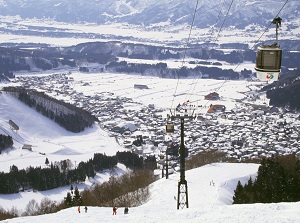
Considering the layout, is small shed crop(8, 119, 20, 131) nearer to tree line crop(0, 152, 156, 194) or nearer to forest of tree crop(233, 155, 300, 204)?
tree line crop(0, 152, 156, 194)

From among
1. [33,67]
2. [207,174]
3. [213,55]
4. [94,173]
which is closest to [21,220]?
[207,174]

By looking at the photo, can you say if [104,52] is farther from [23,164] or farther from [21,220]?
[21,220]

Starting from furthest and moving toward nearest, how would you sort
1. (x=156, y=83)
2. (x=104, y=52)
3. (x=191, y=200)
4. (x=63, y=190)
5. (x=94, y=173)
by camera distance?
(x=104, y=52) < (x=156, y=83) < (x=94, y=173) < (x=63, y=190) < (x=191, y=200)

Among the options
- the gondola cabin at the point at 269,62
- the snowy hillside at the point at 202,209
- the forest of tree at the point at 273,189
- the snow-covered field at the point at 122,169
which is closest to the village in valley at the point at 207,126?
the snow-covered field at the point at 122,169

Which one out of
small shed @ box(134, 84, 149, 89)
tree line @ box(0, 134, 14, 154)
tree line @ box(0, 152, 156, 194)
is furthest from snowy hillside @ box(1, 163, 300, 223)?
small shed @ box(134, 84, 149, 89)

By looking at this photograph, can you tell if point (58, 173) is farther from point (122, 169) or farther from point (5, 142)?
point (5, 142)

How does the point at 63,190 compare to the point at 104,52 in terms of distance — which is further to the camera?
the point at 104,52
